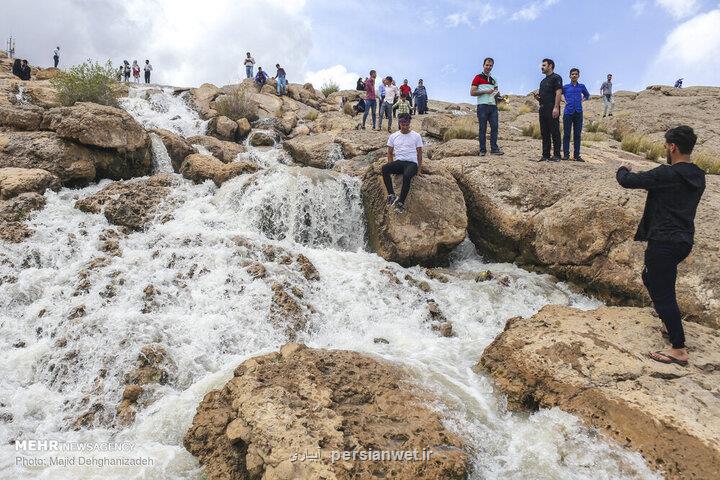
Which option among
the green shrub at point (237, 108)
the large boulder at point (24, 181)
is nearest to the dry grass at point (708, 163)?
the large boulder at point (24, 181)

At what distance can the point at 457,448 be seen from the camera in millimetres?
3369

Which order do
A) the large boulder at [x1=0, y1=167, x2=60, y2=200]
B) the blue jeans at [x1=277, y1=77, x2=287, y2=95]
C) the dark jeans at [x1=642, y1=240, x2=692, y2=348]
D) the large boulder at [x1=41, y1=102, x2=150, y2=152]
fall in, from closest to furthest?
the dark jeans at [x1=642, y1=240, x2=692, y2=348]
the large boulder at [x1=0, y1=167, x2=60, y2=200]
the large boulder at [x1=41, y1=102, x2=150, y2=152]
the blue jeans at [x1=277, y1=77, x2=287, y2=95]

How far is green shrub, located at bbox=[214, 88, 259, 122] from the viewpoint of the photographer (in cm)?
1841

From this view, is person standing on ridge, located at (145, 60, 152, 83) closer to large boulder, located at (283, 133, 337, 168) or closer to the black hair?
large boulder, located at (283, 133, 337, 168)

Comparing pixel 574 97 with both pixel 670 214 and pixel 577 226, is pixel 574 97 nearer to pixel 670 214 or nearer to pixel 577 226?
pixel 577 226

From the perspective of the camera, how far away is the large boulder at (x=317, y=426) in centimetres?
303

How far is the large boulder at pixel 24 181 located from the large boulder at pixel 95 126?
1.23m

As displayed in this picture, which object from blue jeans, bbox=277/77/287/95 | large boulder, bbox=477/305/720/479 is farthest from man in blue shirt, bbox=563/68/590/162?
blue jeans, bbox=277/77/287/95

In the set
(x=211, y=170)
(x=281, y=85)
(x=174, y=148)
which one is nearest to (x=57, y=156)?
(x=174, y=148)

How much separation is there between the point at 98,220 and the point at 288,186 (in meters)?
3.82

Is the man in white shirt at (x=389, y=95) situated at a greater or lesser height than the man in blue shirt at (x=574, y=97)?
greater

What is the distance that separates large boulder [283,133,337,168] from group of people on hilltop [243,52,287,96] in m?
10.3

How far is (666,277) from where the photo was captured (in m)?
3.88

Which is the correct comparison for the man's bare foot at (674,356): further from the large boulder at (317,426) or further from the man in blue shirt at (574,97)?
the man in blue shirt at (574,97)
